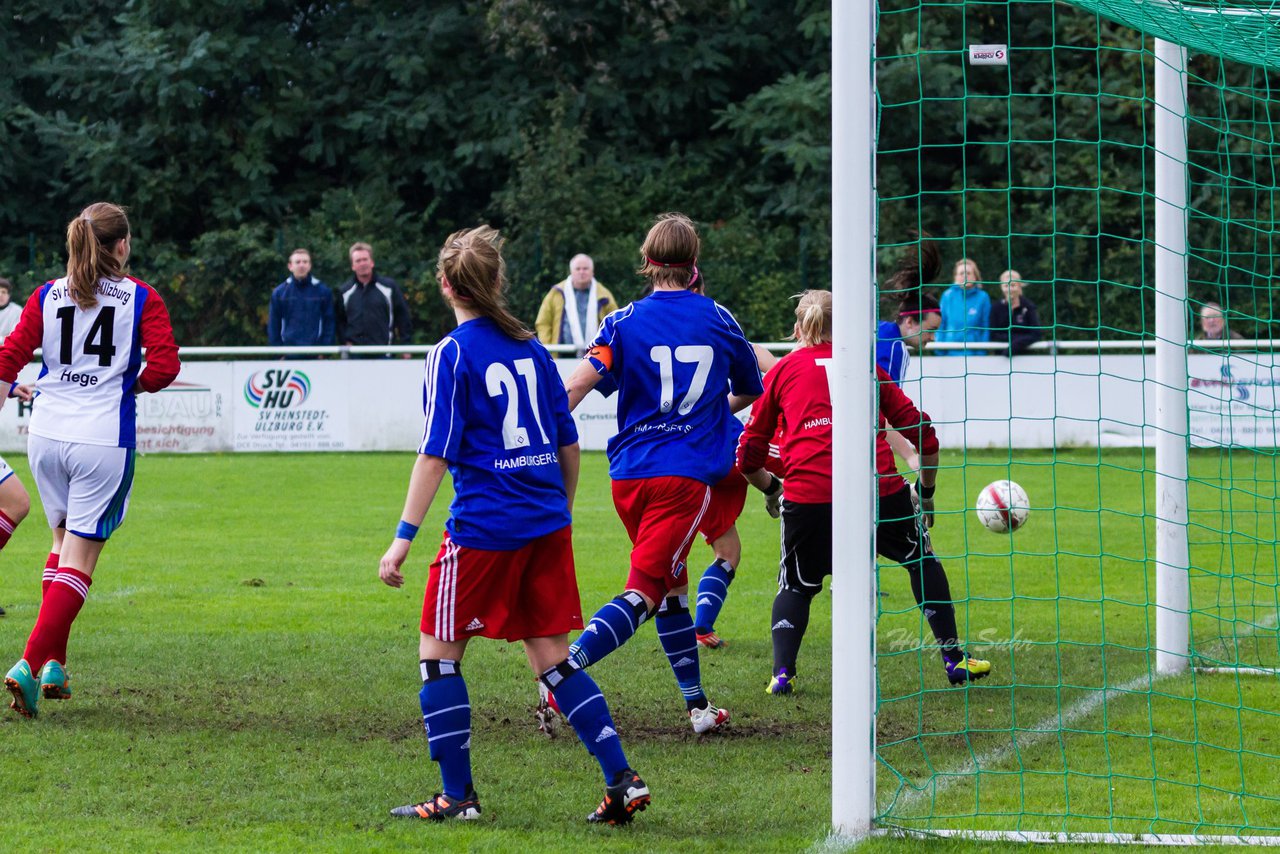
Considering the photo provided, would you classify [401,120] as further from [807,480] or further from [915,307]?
[807,480]

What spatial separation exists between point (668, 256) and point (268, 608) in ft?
11.5

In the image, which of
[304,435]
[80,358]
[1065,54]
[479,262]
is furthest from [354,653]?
A: [1065,54]

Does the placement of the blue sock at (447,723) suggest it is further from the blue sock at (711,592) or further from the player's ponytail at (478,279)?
the blue sock at (711,592)

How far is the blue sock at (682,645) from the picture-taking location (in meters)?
5.38

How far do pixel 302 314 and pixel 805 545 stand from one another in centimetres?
1211

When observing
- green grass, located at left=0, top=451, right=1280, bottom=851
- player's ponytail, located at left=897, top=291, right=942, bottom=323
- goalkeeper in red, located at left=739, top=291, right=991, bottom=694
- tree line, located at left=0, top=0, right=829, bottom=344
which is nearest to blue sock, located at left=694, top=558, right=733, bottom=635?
green grass, located at left=0, top=451, right=1280, bottom=851

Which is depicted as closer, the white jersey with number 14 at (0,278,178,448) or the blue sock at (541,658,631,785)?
the blue sock at (541,658,631,785)

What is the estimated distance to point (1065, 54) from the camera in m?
23.0

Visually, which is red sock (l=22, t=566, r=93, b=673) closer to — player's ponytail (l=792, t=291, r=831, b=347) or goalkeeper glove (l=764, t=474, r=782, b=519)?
goalkeeper glove (l=764, t=474, r=782, b=519)

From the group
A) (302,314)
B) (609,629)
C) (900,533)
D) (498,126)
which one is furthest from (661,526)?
(498,126)

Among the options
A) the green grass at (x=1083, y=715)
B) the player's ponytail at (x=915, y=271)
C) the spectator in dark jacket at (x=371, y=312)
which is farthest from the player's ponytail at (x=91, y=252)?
the spectator in dark jacket at (x=371, y=312)

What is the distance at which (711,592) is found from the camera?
6.70 meters

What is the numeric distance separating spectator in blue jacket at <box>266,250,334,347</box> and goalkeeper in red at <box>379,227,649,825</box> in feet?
42.4

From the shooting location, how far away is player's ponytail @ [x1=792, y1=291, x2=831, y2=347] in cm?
582
